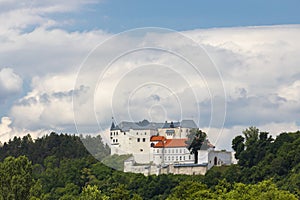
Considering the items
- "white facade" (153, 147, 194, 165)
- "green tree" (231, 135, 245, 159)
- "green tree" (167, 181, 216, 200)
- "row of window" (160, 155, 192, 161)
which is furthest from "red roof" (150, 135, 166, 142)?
"green tree" (167, 181, 216, 200)

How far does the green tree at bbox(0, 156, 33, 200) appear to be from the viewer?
8536 cm

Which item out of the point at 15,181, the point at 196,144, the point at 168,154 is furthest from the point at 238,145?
the point at 15,181

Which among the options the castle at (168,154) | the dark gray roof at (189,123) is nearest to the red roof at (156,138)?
the castle at (168,154)

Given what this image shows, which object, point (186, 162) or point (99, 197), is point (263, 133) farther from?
point (99, 197)

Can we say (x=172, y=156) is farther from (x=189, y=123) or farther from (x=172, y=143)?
(x=189, y=123)

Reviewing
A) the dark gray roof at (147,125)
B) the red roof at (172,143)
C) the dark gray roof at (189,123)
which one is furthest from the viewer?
the red roof at (172,143)

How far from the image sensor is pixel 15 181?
Result: 3418 inches

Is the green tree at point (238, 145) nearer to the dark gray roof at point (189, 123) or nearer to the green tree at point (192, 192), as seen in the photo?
the dark gray roof at point (189, 123)

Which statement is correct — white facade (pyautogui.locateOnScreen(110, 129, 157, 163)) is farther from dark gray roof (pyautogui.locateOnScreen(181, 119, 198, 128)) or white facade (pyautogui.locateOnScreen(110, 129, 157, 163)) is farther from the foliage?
dark gray roof (pyautogui.locateOnScreen(181, 119, 198, 128))

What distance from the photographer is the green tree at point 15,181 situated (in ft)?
280

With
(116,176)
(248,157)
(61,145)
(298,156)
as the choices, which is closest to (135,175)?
(116,176)

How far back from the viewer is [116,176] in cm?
15088

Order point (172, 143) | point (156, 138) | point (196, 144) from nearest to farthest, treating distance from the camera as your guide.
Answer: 1. point (156, 138)
2. point (172, 143)
3. point (196, 144)

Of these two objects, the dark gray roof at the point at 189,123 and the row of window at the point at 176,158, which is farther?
the row of window at the point at 176,158
